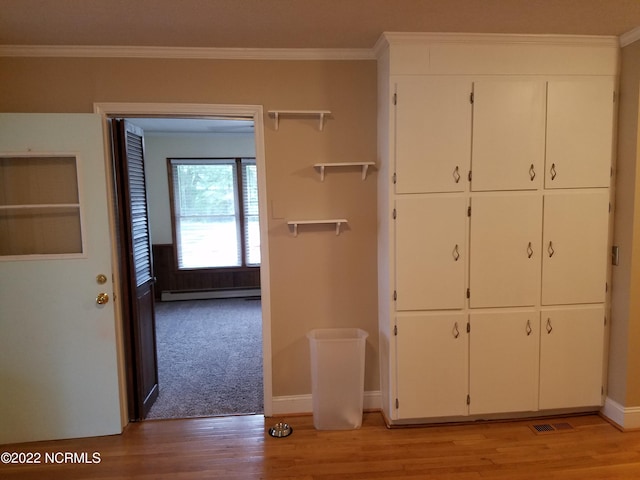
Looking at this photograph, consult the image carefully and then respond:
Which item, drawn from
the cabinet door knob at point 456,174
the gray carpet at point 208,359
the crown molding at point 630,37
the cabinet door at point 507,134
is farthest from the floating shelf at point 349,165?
the gray carpet at point 208,359

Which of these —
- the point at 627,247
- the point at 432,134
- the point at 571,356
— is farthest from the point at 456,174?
the point at 571,356

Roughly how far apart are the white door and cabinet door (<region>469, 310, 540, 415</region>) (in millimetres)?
2329

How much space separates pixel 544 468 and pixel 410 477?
0.76 metres

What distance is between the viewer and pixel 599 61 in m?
2.40

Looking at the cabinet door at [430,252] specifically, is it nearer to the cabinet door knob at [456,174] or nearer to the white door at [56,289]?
the cabinet door knob at [456,174]

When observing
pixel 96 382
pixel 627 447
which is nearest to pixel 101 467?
pixel 96 382

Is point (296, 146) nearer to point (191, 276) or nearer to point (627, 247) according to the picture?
point (627, 247)

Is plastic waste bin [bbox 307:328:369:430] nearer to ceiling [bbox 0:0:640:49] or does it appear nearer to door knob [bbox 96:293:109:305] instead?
door knob [bbox 96:293:109:305]

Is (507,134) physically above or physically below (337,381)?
above

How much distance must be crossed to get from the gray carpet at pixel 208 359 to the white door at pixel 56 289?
0.61m

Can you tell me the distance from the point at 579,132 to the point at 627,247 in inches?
30.4

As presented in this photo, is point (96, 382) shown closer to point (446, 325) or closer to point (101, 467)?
point (101, 467)

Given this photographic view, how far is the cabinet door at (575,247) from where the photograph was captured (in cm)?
245

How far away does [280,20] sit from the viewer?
209 centimetres
